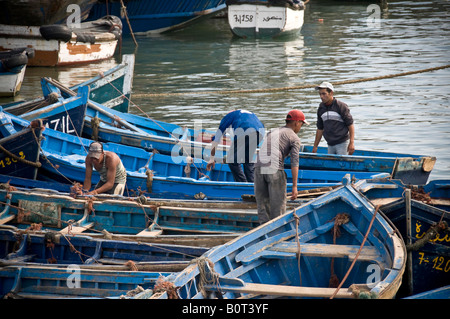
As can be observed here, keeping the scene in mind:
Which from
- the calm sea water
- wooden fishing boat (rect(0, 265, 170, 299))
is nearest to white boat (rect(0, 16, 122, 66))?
the calm sea water

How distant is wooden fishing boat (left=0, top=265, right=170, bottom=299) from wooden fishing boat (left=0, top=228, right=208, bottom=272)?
38cm

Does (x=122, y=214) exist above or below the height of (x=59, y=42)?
below

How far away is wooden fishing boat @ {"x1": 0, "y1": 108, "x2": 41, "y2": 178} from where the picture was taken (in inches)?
396

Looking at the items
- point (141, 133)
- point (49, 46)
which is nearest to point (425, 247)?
point (141, 133)

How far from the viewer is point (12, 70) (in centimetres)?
1784

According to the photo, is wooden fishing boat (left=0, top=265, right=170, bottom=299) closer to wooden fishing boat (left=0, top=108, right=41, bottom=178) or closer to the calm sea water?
wooden fishing boat (left=0, top=108, right=41, bottom=178)

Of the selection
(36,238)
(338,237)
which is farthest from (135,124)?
(338,237)

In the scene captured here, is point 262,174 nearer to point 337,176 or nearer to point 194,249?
point 194,249

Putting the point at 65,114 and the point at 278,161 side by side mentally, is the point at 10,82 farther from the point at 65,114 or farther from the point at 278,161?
the point at 278,161

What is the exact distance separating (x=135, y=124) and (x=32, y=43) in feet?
34.7

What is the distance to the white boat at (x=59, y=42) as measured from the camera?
21.7 metres

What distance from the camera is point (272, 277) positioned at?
7254 millimetres

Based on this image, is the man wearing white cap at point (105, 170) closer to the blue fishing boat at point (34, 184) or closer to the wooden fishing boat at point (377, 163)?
the blue fishing boat at point (34, 184)

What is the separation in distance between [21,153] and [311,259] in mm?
5371
